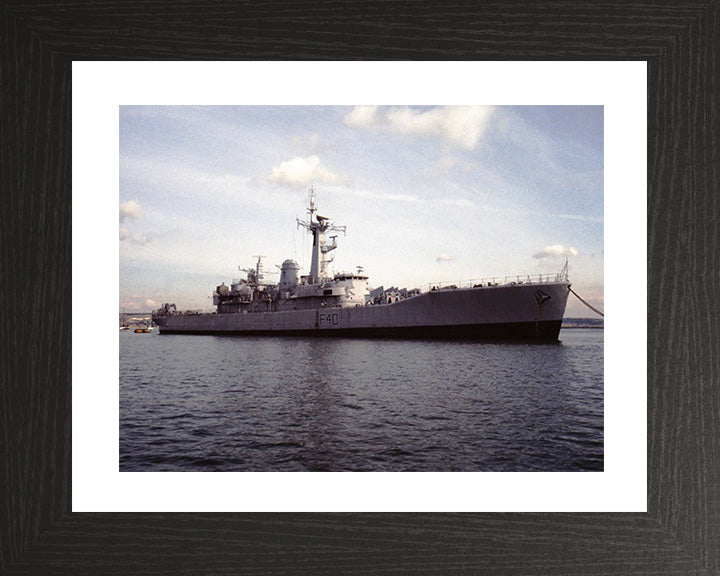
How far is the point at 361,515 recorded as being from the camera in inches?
76.7

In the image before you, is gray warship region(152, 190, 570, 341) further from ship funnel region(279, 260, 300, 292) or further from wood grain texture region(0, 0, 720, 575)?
wood grain texture region(0, 0, 720, 575)

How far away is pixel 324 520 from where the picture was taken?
1.94 m

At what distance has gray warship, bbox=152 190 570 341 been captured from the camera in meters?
8.02

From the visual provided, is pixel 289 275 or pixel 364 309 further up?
pixel 289 275

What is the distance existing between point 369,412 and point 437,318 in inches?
206

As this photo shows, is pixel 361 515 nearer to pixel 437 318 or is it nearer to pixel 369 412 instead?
pixel 369 412

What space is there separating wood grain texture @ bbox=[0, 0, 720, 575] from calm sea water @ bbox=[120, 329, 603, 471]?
79 centimetres

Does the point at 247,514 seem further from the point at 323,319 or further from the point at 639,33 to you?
the point at 323,319

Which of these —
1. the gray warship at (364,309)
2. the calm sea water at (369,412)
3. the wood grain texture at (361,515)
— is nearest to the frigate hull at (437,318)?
the gray warship at (364,309)

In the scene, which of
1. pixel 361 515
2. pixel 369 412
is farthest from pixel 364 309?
pixel 361 515

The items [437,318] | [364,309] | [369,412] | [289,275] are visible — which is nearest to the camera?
[369,412]

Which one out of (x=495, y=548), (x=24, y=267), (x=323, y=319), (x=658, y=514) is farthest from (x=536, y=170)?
(x=323, y=319)

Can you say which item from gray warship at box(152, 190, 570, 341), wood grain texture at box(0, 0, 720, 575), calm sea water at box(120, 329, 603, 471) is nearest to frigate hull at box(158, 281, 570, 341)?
gray warship at box(152, 190, 570, 341)

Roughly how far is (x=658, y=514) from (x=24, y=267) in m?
2.90
